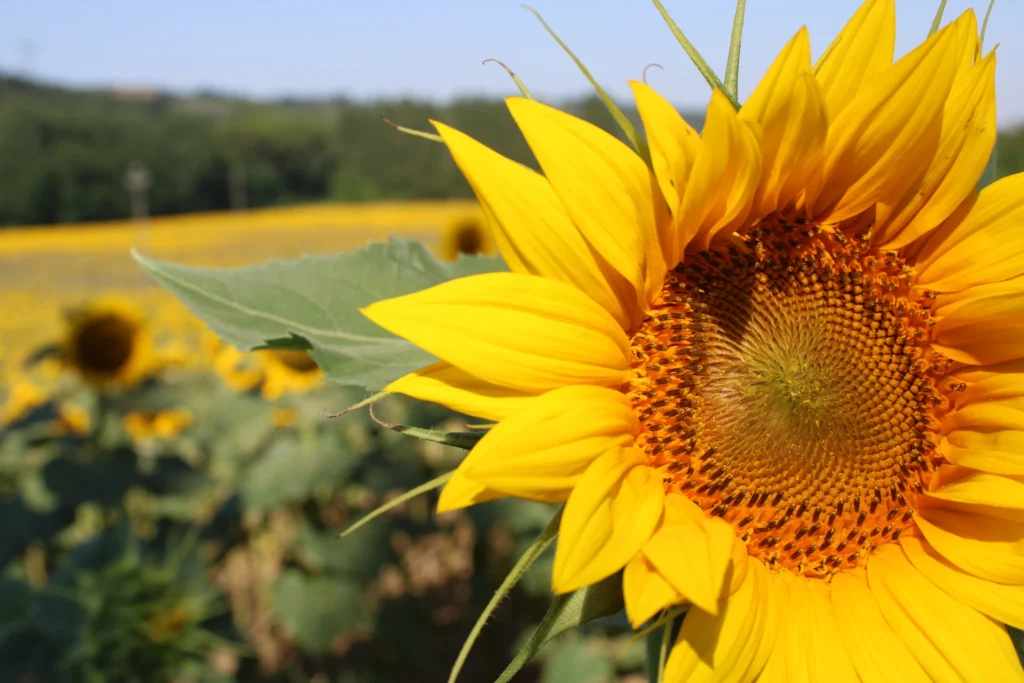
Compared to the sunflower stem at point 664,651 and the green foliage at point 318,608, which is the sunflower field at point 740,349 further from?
the green foliage at point 318,608

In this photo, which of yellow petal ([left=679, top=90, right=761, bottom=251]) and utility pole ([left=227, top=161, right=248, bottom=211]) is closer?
yellow petal ([left=679, top=90, right=761, bottom=251])

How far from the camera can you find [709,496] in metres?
1.05

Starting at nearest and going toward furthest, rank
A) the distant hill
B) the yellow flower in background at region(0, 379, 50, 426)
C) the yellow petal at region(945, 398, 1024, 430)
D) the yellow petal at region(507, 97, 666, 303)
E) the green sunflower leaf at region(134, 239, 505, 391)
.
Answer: the yellow petal at region(507, 97, 666, 303)
the yellow petal at region(945, 398, 1024, 430)
the green sunflower leaf at region(134, 239, 505, 391)
the yellow flower in background at region(0, 379, 50, 426)
the distant hill

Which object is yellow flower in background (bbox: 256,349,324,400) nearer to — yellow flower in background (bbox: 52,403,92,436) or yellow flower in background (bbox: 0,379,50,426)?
yellow flower in background (bbox: 52,403,92,436)

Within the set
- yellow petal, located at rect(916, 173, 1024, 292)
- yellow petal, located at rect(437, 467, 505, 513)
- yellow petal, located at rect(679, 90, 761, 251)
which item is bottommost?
yellow petal, located at rect(437, 467, 505, 513)

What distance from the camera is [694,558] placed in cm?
85

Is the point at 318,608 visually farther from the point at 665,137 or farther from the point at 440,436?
the point at 665,137

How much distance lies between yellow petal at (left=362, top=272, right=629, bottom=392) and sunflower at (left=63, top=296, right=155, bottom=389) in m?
3.56

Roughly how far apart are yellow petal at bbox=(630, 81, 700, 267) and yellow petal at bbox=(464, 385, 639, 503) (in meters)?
0.22

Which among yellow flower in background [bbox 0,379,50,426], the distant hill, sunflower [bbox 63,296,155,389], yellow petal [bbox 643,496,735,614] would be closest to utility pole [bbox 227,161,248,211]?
the distant hill

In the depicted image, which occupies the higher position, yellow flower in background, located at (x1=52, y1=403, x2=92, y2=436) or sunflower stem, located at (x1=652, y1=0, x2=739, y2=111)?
sunflower stem, located at (x1=652, y1=0, x2=739, y2=111)

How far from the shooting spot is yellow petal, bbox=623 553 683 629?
801mm

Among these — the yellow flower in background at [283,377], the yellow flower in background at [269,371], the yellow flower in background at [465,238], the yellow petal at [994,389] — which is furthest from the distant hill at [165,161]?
the yellow petal at [994,389]

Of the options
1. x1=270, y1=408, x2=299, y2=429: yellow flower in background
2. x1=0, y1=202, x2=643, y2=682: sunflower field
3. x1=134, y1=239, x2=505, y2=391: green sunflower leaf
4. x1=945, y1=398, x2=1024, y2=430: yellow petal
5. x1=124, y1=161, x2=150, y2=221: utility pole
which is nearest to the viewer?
x1=945, y1=398, x2=1024, y2=430: yellow petal
